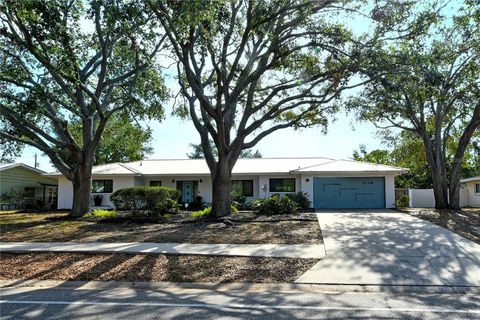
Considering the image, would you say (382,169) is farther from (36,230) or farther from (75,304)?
(75,304)

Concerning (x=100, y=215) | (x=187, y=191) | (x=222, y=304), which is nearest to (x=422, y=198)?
(x=187, y=191)

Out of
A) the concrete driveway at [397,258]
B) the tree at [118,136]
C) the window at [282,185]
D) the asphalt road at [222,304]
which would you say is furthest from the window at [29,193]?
the asphalt road at [222,304]

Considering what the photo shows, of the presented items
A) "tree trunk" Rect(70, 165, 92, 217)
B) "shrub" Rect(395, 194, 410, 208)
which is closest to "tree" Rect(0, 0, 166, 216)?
"tree trunk" Rect(70, 165, 92, 217)

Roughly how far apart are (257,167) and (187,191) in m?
4.99

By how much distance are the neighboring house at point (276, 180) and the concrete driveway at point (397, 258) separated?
11.4 metres

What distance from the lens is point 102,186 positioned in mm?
28781

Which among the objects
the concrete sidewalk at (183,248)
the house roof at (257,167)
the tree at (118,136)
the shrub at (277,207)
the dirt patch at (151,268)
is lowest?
the dirt patch at (151,268)

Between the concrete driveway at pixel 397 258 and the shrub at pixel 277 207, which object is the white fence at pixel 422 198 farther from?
the concrete driveway at pixel 397 258

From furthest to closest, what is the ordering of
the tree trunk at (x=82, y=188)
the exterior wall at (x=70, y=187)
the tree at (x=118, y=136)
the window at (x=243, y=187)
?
the exterior wall at (x=70, y=187)
the window at (x=243, y=187)
the tree at (x=118, y=136)
the tree trunk at (x=82, y=188)

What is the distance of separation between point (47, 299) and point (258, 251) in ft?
16.8

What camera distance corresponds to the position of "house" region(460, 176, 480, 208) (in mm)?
31656

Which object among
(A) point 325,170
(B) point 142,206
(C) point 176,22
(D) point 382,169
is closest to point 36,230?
(B) point 142,206

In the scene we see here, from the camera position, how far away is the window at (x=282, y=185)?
27.2m

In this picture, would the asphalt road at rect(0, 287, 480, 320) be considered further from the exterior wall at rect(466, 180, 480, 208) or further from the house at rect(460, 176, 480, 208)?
the house at rect(460, 176, 480, 208)
